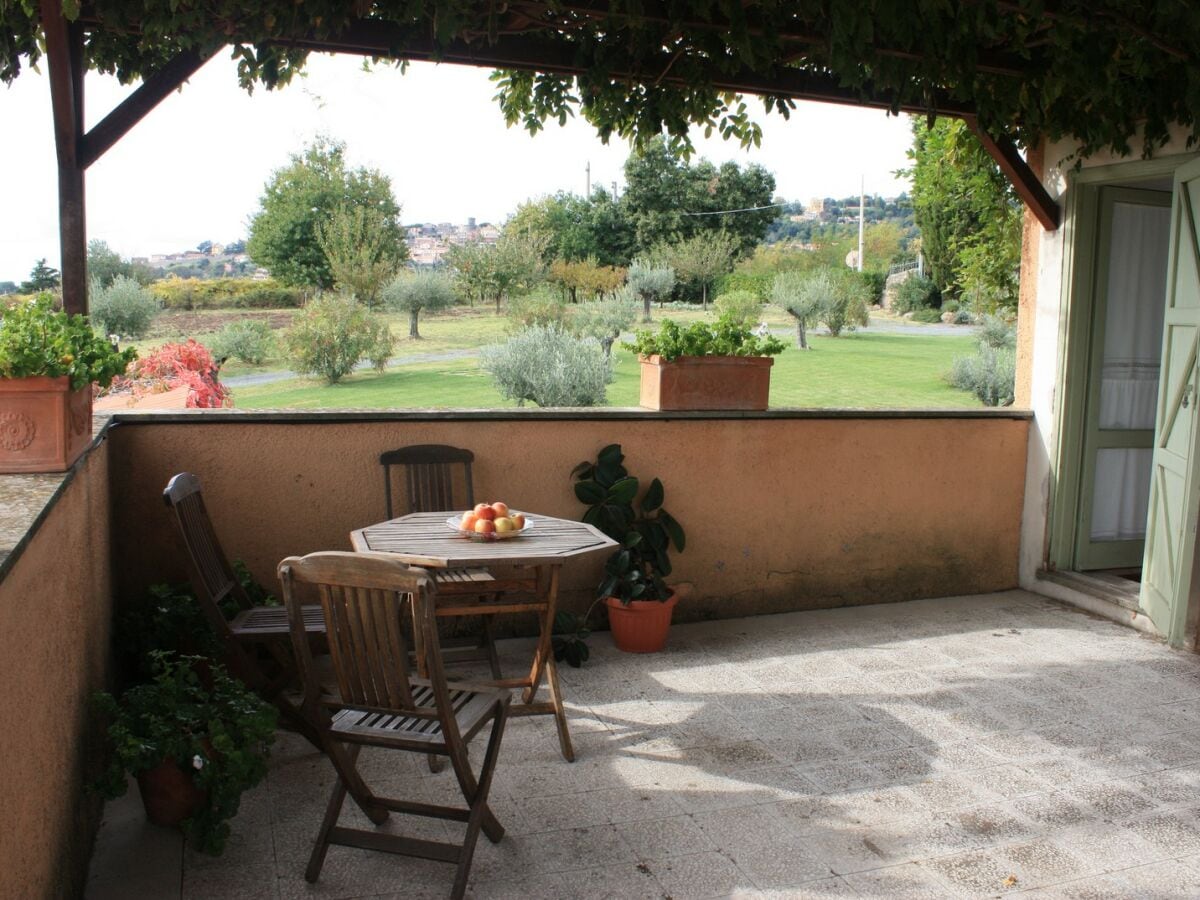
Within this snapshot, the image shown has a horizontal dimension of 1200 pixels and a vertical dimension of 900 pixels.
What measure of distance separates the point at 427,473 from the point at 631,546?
3.45ft

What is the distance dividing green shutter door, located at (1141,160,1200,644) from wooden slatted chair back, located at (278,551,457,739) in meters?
3.99

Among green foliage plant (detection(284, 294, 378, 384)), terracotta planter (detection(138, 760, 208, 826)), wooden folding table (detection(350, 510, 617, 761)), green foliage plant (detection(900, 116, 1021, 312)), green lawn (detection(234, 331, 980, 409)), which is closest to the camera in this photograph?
terracotta planter (detection(138, 760, 208, 826))

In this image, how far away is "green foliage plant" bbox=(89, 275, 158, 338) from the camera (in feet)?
41.5

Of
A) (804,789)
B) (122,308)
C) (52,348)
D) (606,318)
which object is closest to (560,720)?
(804,789)

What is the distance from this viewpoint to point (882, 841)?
9.80ft

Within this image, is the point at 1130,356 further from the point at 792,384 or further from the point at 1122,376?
the point at 792,384

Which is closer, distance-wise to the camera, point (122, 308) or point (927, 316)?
point (122, 308)

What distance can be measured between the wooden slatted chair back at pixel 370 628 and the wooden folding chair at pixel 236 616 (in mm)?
811

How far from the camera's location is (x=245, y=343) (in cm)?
1262

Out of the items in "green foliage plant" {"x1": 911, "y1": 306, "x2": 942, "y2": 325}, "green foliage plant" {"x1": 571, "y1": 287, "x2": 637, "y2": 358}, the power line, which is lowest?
"green foliage plant" {"x1": 571, "y1": 287, "x2": 637, "y2": 358}

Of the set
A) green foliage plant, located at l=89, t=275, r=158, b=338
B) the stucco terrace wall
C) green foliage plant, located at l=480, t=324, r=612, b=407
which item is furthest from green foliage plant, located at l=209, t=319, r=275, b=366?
the stucco terrace wall

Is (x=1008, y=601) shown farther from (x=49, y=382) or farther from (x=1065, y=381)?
(x=49, y=382)

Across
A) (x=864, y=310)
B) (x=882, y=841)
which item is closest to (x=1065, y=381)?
(x=882, y=841)

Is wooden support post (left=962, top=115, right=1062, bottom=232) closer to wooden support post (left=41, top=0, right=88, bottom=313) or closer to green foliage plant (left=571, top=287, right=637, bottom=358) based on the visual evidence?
wooden support post (left=41, top=0, right=88, bottom=313)
